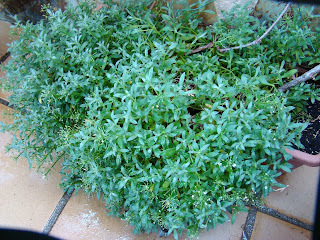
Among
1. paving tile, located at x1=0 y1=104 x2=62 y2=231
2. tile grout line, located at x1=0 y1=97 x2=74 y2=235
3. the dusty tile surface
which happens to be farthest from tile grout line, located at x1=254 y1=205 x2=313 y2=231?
paving tile, located at x1=0 y1=104 x2=62 y2=231

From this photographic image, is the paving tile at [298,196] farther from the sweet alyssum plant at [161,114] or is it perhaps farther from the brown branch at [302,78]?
the brown branch at [302,78]

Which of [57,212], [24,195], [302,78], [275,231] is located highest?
[302,78]

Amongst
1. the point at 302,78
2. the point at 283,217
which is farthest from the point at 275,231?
the point at 302,78

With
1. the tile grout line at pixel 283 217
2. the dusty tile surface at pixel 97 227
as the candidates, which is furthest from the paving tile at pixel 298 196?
the dusty tile surface at pixel 97 227

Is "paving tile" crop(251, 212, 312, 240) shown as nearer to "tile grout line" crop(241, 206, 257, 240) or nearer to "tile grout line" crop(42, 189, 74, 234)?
"tile grout line" crop(241, 206, 257, 240)

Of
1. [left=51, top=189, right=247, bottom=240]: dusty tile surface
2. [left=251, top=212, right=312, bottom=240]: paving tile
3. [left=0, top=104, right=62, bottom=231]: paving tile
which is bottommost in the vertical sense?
[left=251, top=212, right=312, bottom=240]: paving tile

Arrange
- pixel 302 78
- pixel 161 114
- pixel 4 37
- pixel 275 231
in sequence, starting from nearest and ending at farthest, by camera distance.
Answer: pixel 161 114 → pixel 302 78 → pixel 275 231 → pixel 4 37

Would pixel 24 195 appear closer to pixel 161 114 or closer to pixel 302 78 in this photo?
pixel 161 114
